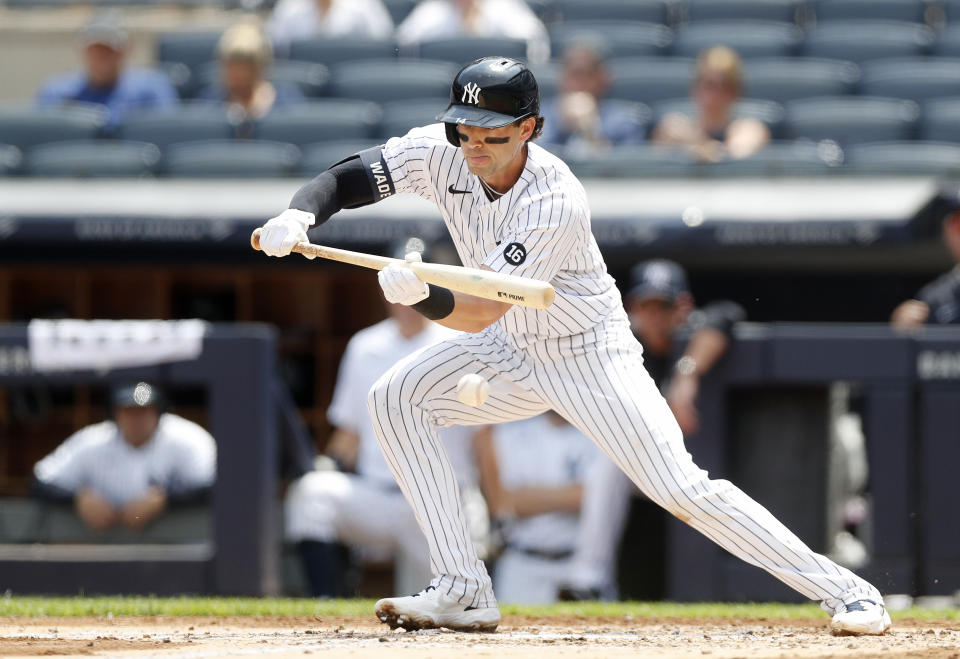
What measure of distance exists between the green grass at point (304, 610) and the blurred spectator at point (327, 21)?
4.52 metres

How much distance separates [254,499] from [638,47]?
159 inches

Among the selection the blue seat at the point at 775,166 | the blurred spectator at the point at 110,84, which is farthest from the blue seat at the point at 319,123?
the blue seat at the point at 775,166

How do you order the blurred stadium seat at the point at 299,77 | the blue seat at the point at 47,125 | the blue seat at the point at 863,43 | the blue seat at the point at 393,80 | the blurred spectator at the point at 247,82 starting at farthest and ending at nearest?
the blue seat at the point at 863,43
the blurred stadium seat at the point at 299,77
the blue seat at the point at 393,80
the blue seat at the point at 47,125
the blurred spectator at the point at 247,82

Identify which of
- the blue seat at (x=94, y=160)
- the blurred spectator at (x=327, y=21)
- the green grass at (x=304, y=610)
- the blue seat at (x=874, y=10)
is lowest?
the green grass at (x=304, y=610)

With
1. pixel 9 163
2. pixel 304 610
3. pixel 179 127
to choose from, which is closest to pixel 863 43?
pixel 179 127

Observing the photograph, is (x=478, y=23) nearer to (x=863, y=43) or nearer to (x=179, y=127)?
(x=179, y=127)

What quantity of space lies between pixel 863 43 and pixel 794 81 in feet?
2.33

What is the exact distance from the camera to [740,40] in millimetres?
8609

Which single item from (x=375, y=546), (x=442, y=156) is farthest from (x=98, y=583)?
(x=442, y=156)

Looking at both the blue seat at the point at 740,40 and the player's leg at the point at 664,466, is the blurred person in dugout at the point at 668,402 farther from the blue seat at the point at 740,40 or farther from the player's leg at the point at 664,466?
the blue seat at the point at 740,40

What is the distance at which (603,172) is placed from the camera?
Result: 713cm

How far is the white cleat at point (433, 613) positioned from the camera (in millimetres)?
3986

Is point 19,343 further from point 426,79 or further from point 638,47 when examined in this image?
point 638,47

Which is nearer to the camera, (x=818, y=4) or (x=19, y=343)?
(x=19, y=343)
